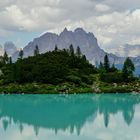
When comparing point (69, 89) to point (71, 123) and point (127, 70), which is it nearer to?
point (127, 70)

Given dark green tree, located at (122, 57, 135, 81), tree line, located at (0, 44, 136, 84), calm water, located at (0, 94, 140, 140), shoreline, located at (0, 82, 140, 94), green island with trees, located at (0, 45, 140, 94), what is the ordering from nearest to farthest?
calm water, located at (0, 94, 140, 140)
shoreline, located at (0, 82, 140, 94)
green island with trees, located at (0, 45, 140, 94)
tree line, located at (0, 44, 136, 84)
dark green tree, located at (122, 57, 135, 81)

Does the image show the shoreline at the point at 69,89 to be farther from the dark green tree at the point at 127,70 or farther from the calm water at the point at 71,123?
the calm water at the point at 71,123

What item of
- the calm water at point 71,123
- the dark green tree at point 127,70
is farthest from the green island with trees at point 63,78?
the calm water at point 71,123

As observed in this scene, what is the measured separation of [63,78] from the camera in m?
128

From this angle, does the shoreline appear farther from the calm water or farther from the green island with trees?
the calm water

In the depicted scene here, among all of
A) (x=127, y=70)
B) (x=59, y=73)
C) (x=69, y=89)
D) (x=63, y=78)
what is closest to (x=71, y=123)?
(x=69, y=89)

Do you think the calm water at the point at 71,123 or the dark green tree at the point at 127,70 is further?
the dark green tree at the point at 127,70

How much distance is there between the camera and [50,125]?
50.9 meters

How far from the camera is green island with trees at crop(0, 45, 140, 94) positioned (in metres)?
115

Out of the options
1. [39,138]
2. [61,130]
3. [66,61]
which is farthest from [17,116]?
[66,61]

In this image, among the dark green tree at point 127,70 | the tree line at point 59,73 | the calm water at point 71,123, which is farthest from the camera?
the dark green tree at point 127,70

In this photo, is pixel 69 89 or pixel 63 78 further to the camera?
pixel 63 78

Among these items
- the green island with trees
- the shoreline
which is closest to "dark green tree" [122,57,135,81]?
the green island with trees

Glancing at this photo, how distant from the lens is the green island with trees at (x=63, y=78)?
115 metres
